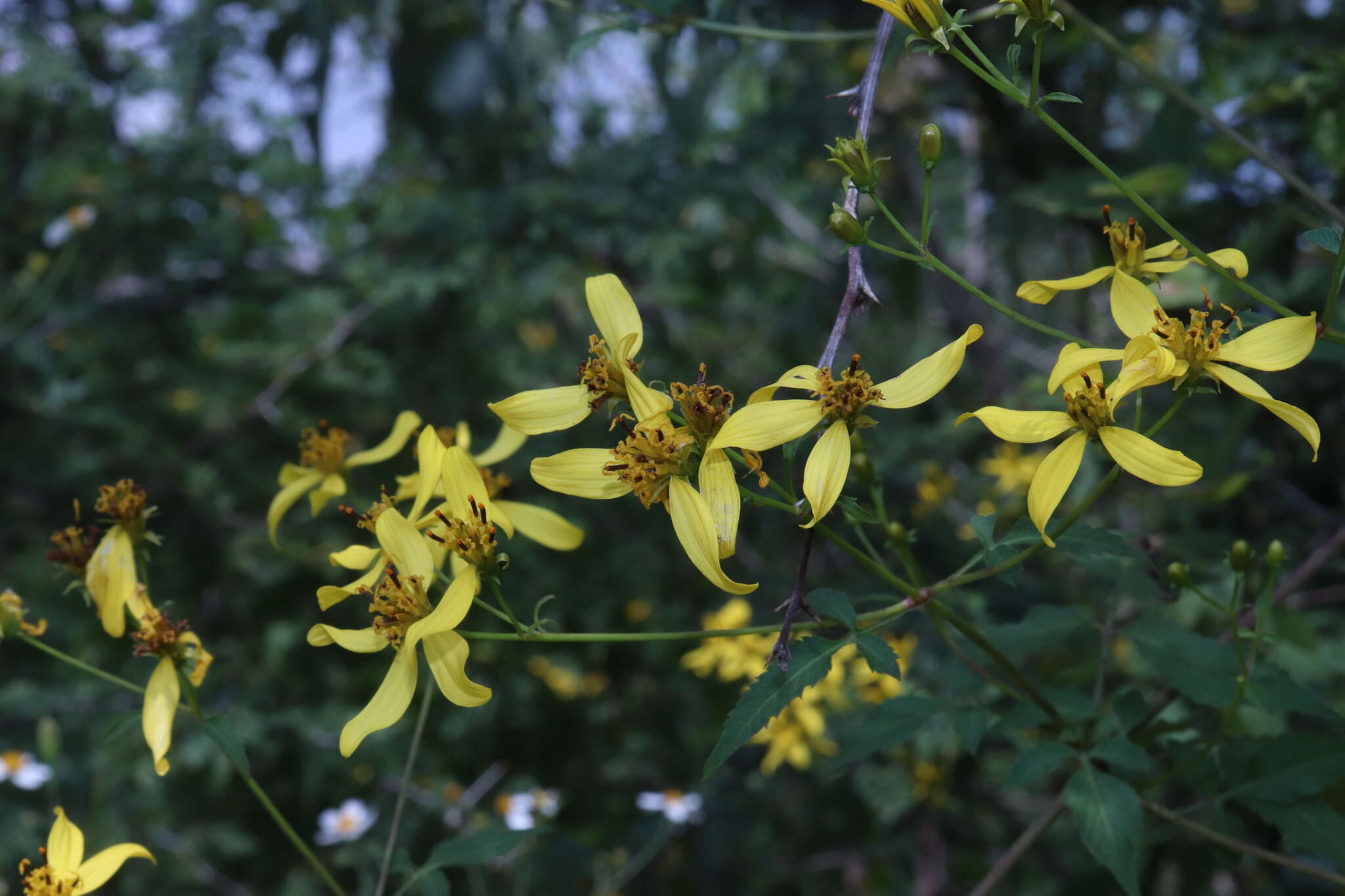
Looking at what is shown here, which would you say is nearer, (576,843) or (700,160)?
(576,843)

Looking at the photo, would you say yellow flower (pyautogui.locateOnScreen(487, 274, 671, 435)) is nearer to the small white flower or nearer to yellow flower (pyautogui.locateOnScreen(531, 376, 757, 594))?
yellow flower (pyautogui.locateOnScreen(531, 376, 757, 594))

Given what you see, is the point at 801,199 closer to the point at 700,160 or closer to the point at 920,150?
the point at 700,160

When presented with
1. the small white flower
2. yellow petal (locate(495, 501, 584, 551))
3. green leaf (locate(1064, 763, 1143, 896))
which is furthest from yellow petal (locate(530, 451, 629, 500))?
the small white flower

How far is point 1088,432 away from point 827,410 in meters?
0.20

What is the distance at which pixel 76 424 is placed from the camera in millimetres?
2762

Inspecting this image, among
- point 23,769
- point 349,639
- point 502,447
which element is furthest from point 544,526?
point 23,769

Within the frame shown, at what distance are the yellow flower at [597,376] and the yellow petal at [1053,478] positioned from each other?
323 mm

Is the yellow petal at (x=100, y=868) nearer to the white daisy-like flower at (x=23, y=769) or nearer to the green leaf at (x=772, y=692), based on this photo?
the green leaf at (x=772, y=692)

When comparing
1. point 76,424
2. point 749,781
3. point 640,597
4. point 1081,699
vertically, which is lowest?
point 640,597

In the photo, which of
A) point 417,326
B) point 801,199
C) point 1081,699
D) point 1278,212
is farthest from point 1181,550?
point 417,326

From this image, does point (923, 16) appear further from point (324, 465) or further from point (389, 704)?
point (324, 465)

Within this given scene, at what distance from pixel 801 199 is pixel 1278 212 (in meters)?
1.40

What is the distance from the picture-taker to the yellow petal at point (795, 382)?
748 mm

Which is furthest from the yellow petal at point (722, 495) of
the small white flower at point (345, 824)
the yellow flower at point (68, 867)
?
the small white flower at point (345, 824)
